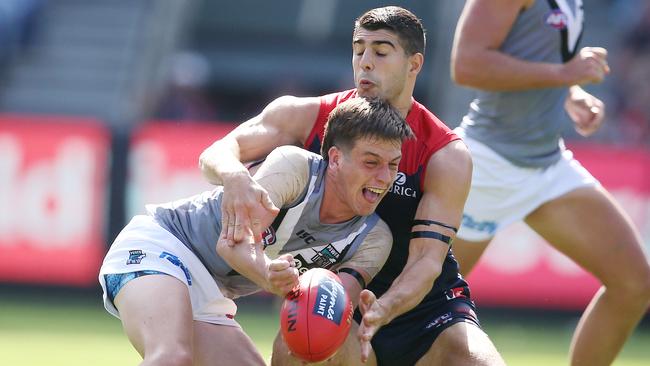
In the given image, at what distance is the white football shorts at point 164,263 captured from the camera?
19.5 feet

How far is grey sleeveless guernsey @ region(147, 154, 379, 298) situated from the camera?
19.6 ft

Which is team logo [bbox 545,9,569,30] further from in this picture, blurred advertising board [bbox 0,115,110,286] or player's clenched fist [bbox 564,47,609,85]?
blurred advertising board [bbox 0,115,110,286]

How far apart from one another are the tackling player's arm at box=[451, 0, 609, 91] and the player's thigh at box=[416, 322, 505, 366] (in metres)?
1.42

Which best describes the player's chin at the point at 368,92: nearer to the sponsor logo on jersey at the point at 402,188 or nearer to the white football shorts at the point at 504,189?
the sponsor logo on jersey at the point at 402,188

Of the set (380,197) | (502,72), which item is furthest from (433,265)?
(502,72)

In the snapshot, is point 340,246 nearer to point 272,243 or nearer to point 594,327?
point 272,243

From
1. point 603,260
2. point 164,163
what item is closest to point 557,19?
point 603,260

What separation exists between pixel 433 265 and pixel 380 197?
40cm

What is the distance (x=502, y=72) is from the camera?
22.6ft

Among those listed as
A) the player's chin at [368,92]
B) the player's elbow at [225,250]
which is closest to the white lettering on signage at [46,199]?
the player's chin at [368,92]

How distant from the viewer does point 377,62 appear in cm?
607

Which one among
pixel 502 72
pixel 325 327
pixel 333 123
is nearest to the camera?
pixel 325 327

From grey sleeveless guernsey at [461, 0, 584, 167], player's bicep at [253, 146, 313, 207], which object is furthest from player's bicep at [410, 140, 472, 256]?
grey sleeveless guernsey at [461, 0, 584, 167]

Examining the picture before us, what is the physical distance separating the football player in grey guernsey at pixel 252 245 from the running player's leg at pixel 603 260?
1453 millimetres
